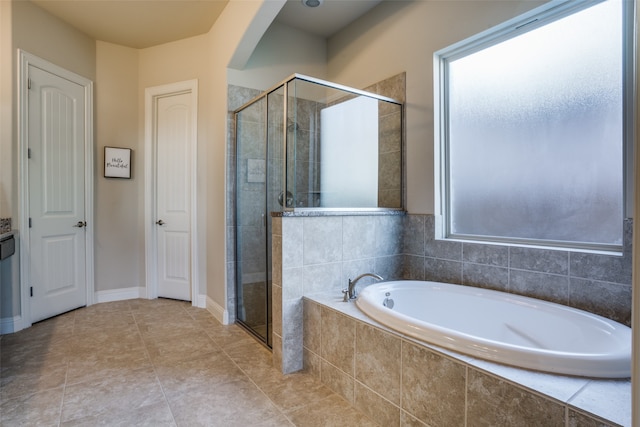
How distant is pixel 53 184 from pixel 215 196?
143 centimetres

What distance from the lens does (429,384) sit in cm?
131

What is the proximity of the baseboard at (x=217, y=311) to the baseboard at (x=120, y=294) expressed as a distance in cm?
89

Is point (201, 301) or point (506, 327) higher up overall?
point (506, 327)

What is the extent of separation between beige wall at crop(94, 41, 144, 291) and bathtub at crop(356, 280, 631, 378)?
2.83 metres

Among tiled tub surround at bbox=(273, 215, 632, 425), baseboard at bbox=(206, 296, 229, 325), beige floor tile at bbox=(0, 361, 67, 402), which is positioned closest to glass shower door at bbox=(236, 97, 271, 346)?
baseboard at bbox=(206, 296, 229, 325)

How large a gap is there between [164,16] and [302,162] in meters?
1.96

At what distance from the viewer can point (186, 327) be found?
2.80 metres

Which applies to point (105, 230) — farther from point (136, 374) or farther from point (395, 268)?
point (395, 268)

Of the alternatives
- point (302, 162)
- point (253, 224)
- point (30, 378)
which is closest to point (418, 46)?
point (302, 162)

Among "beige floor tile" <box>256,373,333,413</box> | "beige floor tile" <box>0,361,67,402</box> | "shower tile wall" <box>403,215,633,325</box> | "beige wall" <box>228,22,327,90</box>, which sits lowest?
Result: "beige floor tile" <box>256,373,333,413</box>

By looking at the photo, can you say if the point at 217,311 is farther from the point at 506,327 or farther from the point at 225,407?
the point at 506,327

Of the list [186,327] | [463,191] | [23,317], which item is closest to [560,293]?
[463,191]

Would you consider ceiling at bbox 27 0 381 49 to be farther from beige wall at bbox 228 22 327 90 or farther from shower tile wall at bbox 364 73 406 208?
shower tile wall at bbox 364 73 406 208

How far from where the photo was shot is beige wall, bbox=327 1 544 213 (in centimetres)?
221
